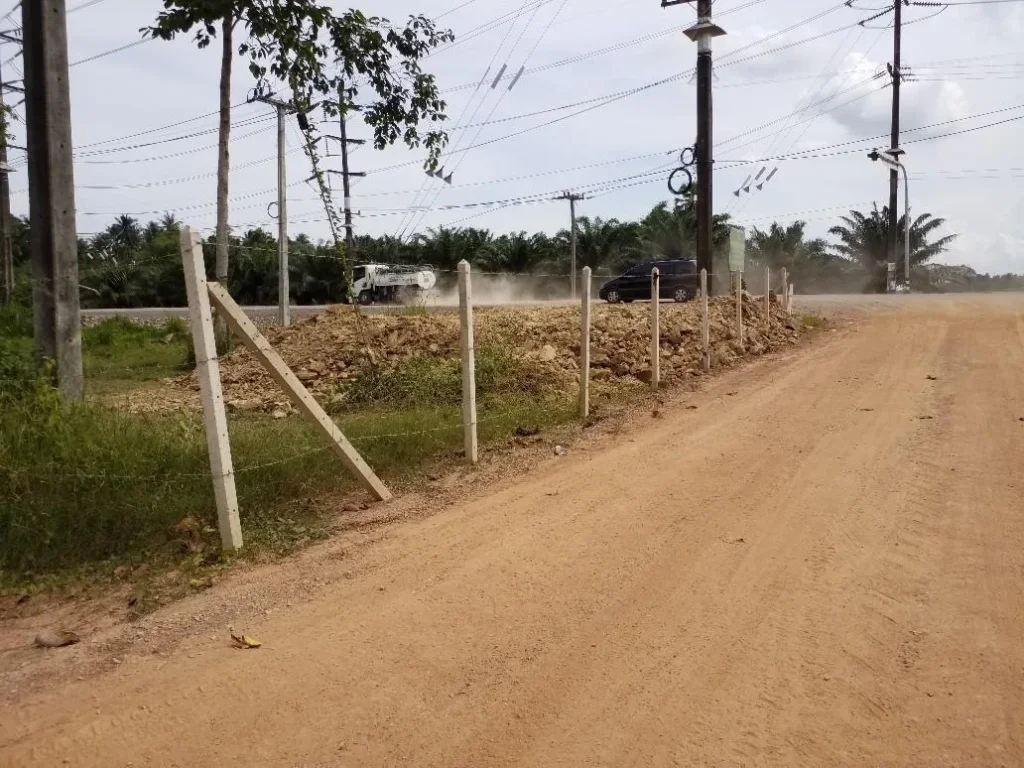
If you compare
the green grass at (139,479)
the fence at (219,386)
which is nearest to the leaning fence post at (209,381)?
the fence at (219,386)

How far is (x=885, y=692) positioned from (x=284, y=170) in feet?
75.7

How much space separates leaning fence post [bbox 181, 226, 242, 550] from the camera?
185 inches

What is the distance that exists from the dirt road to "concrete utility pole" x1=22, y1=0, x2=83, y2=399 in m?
3.10

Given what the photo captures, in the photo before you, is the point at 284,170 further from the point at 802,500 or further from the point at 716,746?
the point at 716,746

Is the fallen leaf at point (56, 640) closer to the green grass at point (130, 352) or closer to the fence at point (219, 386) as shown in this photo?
the fence at point (219, 386)

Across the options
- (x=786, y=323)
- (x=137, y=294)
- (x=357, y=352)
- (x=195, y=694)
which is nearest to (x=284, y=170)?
(x=357, y=352)

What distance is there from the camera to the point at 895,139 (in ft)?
124

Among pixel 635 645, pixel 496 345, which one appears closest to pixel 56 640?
pixel 635 645

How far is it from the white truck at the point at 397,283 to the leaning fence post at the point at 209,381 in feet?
23.3

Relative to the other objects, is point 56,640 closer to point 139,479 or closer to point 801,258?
point 139,479

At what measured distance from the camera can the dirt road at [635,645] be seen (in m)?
3.11

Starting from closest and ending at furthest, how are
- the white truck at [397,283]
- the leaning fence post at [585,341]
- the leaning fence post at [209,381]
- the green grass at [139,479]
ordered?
the leaning fence post at [209,381] < the green grass at [139,479] < the leaning fence post at [585,341] < the white truck at [397,283]

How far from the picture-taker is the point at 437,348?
11984 mm

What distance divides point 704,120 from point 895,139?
80.9 feet
